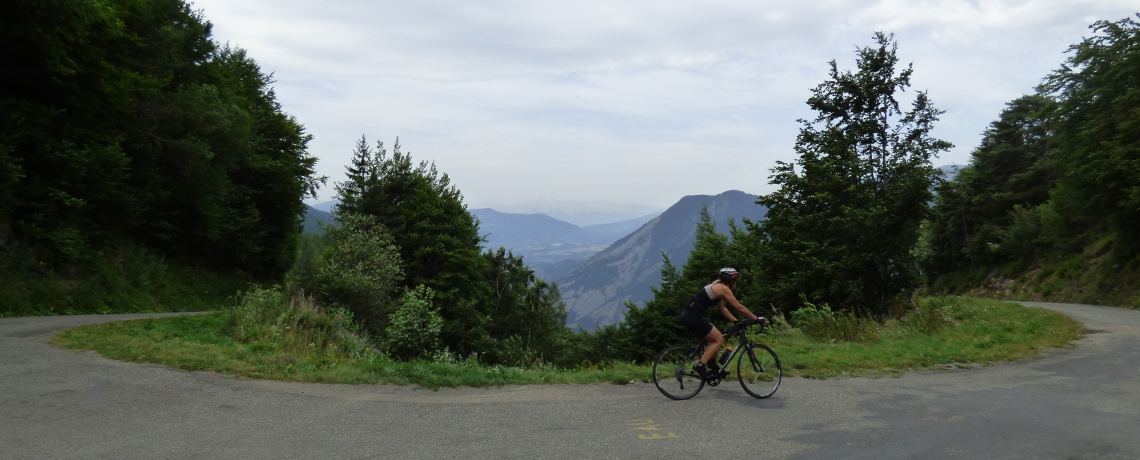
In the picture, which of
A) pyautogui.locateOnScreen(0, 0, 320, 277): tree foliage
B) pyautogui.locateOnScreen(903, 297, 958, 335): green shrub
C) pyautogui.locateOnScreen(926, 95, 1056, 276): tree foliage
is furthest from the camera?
pyautogui.locateOnScreen(926, 95, 1056, 276): tree foliage

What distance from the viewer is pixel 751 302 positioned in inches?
1161

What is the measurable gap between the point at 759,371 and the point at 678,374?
124 cm

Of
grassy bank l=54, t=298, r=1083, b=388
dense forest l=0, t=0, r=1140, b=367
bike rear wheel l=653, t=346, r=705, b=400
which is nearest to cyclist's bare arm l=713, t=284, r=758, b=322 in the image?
bike rear wheel l=653, t=346, r=705, b=400

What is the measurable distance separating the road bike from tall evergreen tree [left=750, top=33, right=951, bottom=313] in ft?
51.0

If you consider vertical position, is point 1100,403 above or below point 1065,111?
below

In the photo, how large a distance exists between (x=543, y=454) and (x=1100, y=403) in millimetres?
7969

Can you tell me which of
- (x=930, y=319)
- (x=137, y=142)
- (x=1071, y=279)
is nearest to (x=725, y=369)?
(x=930, y=319)

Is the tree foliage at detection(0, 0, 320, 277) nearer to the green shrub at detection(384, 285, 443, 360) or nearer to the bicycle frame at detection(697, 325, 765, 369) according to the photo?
the green shrub at detection(384, 285, 443, 360)

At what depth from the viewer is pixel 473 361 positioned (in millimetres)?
11078

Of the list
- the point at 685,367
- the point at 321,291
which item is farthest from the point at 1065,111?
the point at 321,291

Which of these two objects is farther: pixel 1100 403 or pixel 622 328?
pixel 622 328

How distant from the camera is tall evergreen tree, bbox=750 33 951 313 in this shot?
23672 mm

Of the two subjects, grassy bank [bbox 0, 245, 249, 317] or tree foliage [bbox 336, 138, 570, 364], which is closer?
grassy bank [bbox 0, 245, 249, 317]

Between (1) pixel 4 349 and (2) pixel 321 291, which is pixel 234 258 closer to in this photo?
(2) pixel 321 291
